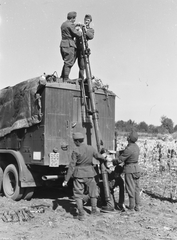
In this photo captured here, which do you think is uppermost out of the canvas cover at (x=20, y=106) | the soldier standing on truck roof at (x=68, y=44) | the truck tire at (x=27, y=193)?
the soldier standing on truck roof at (x=68, y=44)

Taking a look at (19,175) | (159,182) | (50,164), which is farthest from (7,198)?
(159,182)

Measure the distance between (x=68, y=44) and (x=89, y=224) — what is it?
451 cm

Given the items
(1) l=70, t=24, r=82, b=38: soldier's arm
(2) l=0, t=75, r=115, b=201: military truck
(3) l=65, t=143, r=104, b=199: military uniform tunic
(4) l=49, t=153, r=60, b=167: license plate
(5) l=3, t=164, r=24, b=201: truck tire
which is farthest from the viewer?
(1) l=70, t=24, r=82, b=38: soldier's arm

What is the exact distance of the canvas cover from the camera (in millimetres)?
7820

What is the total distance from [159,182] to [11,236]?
6.43 m

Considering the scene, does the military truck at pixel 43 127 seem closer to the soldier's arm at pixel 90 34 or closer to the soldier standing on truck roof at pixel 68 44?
the soldier standing on truck roof at pixel 68 44

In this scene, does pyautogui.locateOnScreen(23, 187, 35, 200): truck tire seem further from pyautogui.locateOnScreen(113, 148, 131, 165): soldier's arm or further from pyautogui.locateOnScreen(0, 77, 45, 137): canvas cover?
pyautogui.locateOnScreen(113, 148, 131, 165): soldier's arm

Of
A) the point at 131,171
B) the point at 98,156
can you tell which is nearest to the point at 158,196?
the point at 131,171

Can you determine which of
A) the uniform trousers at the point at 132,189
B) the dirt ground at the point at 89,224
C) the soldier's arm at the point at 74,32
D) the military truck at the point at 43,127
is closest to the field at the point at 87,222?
the dirt ground at the point at 89,224

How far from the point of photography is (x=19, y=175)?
797cm

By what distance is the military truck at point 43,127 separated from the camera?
7.62 metres

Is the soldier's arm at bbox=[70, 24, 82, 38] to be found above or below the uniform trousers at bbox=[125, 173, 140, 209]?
above

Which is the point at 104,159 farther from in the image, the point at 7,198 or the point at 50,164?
the point at 7,198

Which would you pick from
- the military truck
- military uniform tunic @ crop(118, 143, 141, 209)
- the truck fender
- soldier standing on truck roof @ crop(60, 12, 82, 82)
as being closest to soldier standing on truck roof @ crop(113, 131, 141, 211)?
military uniform tunic @ crop(118, 143, 141, 209)
